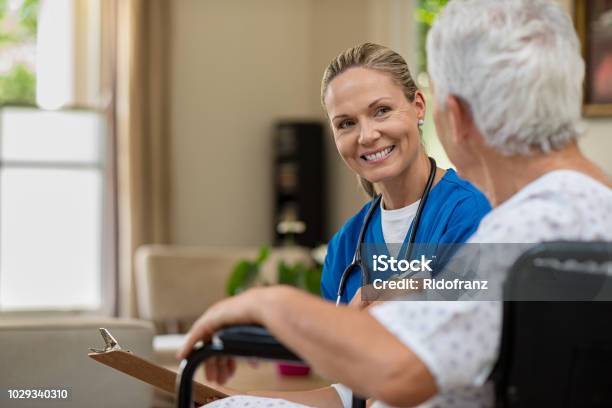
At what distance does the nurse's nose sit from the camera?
1839 millimetres

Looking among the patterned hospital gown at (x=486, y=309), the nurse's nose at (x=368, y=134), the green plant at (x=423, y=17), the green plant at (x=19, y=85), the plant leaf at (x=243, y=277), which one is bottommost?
the plant leaf at (x=243, y=277)

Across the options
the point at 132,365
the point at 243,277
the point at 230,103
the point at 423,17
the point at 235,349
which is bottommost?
the point at 243,277

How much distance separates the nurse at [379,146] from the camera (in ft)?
6.02

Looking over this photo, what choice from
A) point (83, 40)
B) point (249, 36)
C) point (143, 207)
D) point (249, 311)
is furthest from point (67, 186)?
point (249, 311)

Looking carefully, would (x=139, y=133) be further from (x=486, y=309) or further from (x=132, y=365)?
(x=486, y=309)

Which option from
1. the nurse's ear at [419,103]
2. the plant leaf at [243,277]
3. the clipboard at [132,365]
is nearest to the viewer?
the clipboard at [132,365]

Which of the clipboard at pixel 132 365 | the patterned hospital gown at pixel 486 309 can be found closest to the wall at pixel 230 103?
the clipboard at pixel 132 365

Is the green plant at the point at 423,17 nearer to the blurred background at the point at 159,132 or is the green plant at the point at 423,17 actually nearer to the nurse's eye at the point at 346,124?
the blurred background at the point at 159,132

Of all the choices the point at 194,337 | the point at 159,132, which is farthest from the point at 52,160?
the point at 194,337

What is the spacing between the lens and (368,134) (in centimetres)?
184

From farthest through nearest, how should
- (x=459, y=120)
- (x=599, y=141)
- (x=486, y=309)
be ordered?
(x=599, y=141) < (x=459, y=120) < (x=486, y=309)

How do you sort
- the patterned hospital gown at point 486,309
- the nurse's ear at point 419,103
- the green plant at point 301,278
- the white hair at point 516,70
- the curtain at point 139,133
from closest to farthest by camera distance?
the patterned hospital gown at point 486,309
the white hair at point 516,70
the nurse's ear at point 419,103
the green plant at point 301,278
the curtain at point 139,133

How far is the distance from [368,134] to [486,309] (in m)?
0.87

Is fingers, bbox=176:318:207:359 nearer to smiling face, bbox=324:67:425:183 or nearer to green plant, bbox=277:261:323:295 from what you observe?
smiling face, bbox=324:67:425:183
